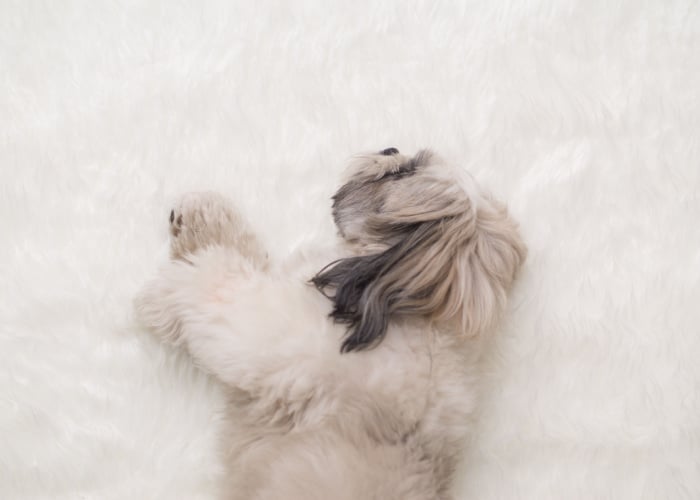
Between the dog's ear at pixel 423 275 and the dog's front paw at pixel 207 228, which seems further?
the dog's front paw at pixel 207 228

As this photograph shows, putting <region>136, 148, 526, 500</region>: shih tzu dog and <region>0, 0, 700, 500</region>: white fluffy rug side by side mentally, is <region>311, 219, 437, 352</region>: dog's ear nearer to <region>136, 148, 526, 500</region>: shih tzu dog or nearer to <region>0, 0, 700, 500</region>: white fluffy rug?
<region>136, 148, 526, 500</region>: shih tzu dog

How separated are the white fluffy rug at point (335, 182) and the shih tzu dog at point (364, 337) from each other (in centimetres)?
19

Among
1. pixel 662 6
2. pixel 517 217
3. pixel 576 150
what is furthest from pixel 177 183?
pixel 662 6

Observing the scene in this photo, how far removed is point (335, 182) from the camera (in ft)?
6.04

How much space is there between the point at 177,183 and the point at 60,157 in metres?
0.30

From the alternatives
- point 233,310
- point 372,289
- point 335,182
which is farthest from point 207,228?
point 372,289

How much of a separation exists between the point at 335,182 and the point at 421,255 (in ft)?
1.54

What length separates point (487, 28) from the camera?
79.6 inches

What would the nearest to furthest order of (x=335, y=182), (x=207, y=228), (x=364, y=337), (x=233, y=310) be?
(x=364, y=337), (x=233, y=310), (x=207, y=228), (x=335, y=182)

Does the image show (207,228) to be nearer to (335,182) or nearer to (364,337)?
(335,182)

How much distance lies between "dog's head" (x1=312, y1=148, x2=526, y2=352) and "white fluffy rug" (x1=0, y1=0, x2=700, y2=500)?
0.26 m

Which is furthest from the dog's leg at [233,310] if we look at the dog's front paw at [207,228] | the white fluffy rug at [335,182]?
the white fluffy rug at [335,182]

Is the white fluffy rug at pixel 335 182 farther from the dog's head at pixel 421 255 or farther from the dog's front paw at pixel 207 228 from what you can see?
the dog's head at pixel 421 255

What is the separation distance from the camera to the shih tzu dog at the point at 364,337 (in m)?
1.38
